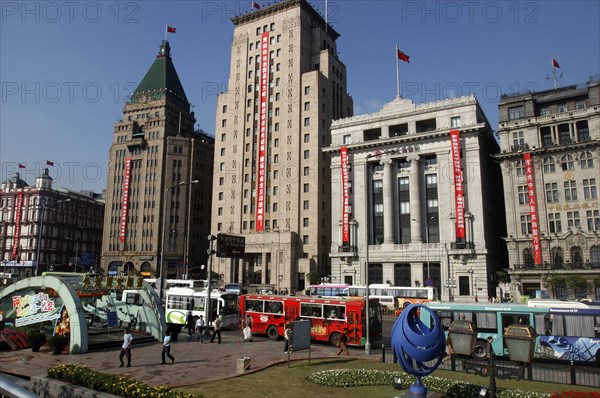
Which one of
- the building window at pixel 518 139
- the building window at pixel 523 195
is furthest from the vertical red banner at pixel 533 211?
the building window at pixel 518 139

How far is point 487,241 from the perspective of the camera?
65.3 meters

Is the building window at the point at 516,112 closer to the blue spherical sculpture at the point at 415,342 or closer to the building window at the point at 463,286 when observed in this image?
the building window at the point at 463,286

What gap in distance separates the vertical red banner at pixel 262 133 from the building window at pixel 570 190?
49.7 m

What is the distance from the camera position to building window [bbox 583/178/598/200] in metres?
60.1

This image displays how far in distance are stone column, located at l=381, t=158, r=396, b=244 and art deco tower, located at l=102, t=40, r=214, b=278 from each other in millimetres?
50765

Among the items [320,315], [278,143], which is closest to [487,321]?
[320,315]

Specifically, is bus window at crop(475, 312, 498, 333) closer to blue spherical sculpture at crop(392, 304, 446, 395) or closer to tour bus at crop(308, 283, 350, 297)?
blue spherical sculpture at crop(392, 304, 446, 395)

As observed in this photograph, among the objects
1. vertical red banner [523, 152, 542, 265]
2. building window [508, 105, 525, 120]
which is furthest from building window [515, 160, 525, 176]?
building window [508, 105, 525, 120]

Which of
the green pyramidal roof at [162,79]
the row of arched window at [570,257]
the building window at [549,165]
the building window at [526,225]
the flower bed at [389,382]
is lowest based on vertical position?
the flower bed at [389,382]

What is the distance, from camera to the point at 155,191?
108 meters

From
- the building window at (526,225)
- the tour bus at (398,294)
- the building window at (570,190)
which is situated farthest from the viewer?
the building window at (526,225)

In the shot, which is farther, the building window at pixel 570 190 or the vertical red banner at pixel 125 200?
the vertical red banner at pixel 125 200

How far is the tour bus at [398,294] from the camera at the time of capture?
53750mm

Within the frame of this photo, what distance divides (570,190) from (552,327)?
42.5 m
